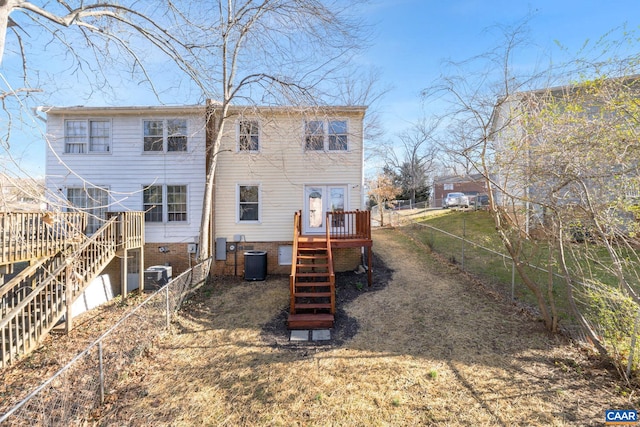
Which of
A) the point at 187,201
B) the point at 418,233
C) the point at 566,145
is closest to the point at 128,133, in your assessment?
the point at 187,201

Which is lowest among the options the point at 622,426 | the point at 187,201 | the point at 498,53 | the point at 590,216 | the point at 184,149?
the point at 622,426

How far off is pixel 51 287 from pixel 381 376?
6477mm

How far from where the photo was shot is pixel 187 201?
33.8 feet

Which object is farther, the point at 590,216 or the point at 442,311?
the point at 442,311

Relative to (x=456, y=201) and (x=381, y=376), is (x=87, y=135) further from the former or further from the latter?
A: (x=456, y=201)

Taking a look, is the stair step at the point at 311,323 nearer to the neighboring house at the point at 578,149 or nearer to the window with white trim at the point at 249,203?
the neighboring house at the point at 578,149

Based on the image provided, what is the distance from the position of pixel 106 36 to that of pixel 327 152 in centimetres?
659

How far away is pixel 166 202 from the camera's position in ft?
33.9

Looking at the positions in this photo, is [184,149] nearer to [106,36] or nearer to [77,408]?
[106,36]

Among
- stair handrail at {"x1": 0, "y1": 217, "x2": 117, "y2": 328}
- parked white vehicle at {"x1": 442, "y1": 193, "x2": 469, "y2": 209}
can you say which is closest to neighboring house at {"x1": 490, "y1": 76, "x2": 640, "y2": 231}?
stair handrail at {"x1": 0, "y1": 217, "x2": 117, "y2": 328}

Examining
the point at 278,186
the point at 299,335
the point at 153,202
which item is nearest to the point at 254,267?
the point at 278,186

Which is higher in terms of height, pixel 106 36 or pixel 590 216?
pixel 106 36

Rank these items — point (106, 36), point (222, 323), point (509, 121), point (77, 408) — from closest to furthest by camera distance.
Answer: point (77, 408)
point (509, 121)
point (106, 36)
point (222, 323)

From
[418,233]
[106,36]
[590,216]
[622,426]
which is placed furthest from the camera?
[418,233]
